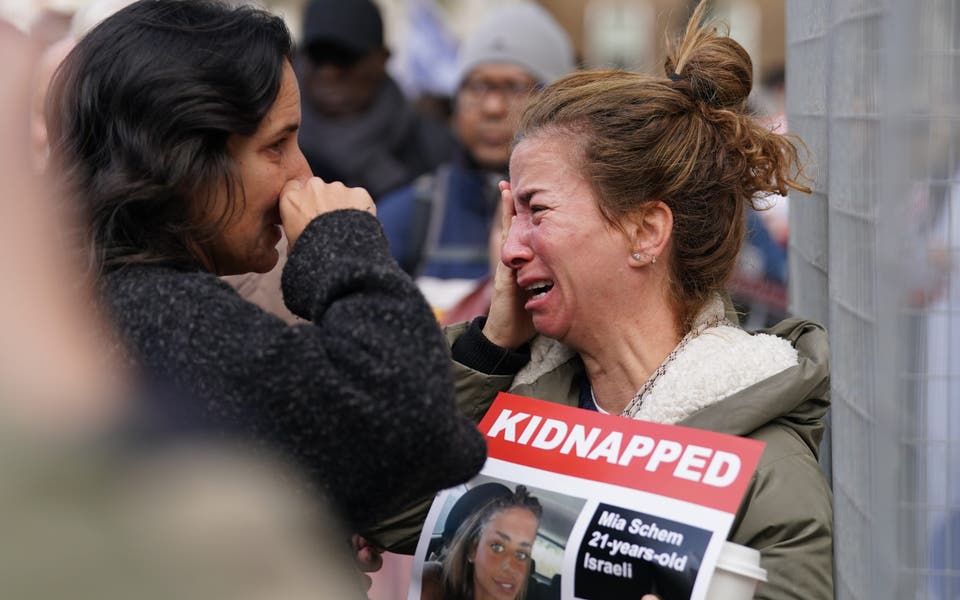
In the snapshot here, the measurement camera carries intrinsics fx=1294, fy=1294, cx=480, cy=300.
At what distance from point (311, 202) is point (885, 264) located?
0.84 metres

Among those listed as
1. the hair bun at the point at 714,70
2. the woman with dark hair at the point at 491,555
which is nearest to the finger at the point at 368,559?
the woman with dark hair at the point at 491,555

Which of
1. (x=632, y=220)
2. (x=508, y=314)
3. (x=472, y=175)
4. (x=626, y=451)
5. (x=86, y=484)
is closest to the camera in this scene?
(x=86, y=484)

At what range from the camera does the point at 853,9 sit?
7.04ft

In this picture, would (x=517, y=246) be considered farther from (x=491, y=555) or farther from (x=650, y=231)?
(x=491, y=555)

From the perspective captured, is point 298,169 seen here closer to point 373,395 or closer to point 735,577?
point 373,395

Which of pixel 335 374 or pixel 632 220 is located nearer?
pixel 335 374

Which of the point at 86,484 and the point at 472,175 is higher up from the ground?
the point at 86,484

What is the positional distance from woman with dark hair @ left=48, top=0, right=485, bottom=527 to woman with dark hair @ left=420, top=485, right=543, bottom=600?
387 mm

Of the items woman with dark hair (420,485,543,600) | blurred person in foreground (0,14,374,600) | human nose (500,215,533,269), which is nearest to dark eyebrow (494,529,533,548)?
woman with dark hair (420,485,543,600)

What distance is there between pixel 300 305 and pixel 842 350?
3.41 ft

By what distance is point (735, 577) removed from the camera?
6.55 ft

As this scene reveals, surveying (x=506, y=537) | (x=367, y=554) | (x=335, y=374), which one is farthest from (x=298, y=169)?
(x=367, y=554)

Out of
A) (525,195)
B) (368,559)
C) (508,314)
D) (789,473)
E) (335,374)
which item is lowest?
(368,559)

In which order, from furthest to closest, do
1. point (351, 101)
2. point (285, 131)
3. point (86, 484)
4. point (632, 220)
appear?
point (351, 101)
point (632, 220)
point (285, 131)
point (86, 484)
